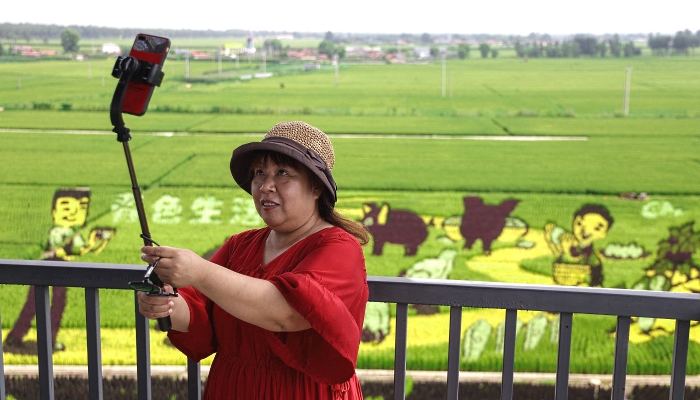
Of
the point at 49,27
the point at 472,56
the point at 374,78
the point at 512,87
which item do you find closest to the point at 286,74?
the point at 374,78

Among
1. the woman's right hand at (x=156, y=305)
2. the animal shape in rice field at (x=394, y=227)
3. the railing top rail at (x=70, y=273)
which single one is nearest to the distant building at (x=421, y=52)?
the animal shape in rice field at (x=394, y=227)

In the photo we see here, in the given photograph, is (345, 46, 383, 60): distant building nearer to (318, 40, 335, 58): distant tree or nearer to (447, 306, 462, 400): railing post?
(318, 40, 335, 58): distant tree

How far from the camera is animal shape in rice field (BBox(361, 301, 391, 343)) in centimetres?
705

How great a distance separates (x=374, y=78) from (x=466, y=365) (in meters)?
18.5

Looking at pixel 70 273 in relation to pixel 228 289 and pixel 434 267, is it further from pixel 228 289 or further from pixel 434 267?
pixel 434 267

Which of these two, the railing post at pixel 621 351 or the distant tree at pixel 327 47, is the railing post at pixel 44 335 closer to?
the railing post at pixel 621 351

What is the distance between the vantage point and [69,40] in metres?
11.5

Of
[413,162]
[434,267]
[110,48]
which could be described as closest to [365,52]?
[413,162]

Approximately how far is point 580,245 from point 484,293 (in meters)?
11.4

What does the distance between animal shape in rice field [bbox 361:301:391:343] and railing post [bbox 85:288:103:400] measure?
5.48 metres

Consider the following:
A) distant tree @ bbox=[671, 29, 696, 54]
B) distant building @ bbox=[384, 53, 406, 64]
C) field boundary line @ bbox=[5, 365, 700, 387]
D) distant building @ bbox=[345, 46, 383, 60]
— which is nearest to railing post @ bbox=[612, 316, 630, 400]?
field boundary line @ bbox=[5, 365, 700, 387]

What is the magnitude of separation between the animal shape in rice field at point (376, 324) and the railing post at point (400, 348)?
550 centimetres

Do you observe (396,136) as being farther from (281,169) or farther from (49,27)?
(281,169)

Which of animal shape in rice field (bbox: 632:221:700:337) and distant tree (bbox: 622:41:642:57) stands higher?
distant tree (bbox: 622:41:642:57)
